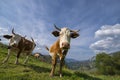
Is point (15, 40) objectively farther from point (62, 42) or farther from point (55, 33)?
point (62, 42)

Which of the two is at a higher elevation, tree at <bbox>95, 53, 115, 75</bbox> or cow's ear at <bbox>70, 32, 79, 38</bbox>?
tree at <bbox>95, 53, 115, 75</bbox>

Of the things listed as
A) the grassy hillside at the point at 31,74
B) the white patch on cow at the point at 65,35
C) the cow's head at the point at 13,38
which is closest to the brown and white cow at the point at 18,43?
the cow's head at the point at 13,38

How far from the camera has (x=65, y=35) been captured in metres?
13.8

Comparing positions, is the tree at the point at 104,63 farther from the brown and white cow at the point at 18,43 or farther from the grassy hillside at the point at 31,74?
the grassy hillside at the point at 31,74

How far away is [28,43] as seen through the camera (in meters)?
23.2

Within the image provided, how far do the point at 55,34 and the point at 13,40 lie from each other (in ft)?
22.6

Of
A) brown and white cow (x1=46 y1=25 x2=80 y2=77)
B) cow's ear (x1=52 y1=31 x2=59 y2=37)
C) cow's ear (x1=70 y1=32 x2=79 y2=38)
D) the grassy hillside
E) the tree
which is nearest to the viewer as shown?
the grassy hillside

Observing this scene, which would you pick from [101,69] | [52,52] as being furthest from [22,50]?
[101,69]

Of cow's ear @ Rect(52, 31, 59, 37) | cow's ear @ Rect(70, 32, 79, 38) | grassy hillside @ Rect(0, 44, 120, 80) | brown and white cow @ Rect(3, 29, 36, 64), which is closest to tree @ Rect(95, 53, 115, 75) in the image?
brown and white cow @ Rect(3, 29, 36, 64)

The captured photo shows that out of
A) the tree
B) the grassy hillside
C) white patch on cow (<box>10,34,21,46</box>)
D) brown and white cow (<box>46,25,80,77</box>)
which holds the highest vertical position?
the tree

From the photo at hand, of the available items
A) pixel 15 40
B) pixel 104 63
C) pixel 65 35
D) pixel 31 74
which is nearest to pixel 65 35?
pixel 65 35

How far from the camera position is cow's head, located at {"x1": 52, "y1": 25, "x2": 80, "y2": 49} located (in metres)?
13.1

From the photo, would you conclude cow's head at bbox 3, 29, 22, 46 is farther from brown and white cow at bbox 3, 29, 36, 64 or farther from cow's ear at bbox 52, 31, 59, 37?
cow's ear at bbox 52, 31, 59, 37

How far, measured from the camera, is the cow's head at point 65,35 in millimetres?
13135
